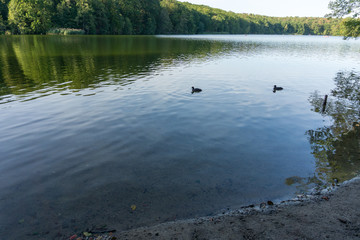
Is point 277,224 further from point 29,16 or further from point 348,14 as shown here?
point 29,16

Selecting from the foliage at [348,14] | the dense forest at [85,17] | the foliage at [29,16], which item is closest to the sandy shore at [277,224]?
the foliage at [348,14]

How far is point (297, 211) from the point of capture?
689 centimetres

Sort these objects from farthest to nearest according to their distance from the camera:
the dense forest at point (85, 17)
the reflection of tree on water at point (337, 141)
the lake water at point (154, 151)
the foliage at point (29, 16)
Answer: the dense forest at point (85, 17) < the foliage at point (29, 16) < the reflection of tree on water at point (337, 141) < the lake water at point (154, 151)

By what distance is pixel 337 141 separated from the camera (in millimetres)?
12289

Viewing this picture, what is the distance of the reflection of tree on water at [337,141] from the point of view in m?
9.29

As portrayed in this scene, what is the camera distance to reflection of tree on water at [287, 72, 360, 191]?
9289 mm

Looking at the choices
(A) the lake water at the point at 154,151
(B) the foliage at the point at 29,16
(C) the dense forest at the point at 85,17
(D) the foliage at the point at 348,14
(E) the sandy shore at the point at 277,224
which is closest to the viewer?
(E) the sandy shore at the point at 277,224

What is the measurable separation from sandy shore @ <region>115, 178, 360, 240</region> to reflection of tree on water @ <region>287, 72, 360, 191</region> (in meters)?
1.93

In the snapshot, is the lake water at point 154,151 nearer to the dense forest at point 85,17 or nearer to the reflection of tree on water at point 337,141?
the reflection of tree on water at point 337,141

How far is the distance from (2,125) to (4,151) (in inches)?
163

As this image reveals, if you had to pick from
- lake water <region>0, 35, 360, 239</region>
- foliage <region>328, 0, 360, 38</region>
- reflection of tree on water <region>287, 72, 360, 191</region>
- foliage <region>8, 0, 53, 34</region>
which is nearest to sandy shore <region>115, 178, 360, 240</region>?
lake water <region>0, 35, 360, 239</region>

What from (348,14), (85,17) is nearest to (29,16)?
(85,17)

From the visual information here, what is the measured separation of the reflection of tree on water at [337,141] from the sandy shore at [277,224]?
75.9 inches

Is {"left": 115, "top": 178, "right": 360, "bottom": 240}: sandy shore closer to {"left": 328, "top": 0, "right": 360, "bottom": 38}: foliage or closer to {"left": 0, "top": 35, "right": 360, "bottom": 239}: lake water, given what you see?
{"left": 0, "top": 35, "right": 360, "bottom": 239}: lake water
